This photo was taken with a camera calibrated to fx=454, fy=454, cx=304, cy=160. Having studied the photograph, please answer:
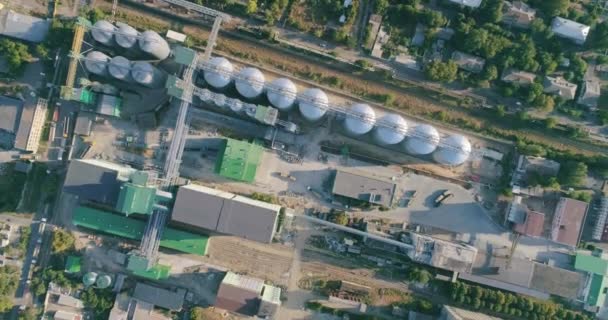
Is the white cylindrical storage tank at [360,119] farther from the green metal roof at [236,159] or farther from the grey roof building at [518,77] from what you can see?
the grey roof building at [518,77]

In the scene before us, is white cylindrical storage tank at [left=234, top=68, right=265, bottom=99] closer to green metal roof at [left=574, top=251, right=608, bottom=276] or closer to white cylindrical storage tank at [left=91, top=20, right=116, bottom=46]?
white cylindrical storage tank at [left=91, top=20, right=116, bottom=46]

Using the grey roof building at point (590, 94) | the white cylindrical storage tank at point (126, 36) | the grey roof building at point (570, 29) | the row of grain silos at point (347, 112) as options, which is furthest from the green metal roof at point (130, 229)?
the grey roof building at point (570, 29)

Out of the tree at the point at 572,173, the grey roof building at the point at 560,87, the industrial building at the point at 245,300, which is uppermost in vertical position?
the grey roof building at the point at 560,87

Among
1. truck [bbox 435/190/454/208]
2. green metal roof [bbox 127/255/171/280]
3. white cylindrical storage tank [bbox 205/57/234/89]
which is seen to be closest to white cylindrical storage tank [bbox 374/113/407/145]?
truck [bbox 435/190/454/208]

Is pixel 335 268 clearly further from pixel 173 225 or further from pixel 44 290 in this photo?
pixel 44 290

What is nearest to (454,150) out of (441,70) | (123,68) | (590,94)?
(441,70)

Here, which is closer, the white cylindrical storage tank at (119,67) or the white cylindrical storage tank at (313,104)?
the white cylindrical storage tank at (313,104)
